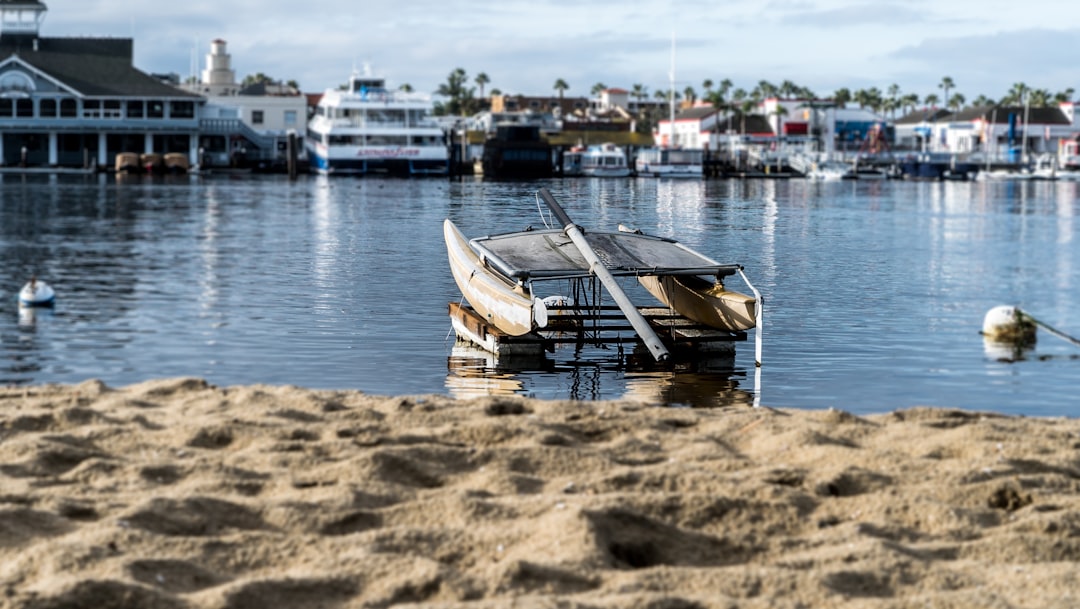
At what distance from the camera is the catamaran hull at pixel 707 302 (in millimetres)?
18969

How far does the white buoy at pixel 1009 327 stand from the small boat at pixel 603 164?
271 feet

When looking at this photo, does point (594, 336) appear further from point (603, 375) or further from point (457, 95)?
point (457, 95)

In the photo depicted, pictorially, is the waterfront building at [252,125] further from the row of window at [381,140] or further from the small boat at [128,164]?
the small boat at [128,164]

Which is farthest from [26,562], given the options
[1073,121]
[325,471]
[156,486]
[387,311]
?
[1073,121]

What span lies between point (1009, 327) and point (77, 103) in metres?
89.3

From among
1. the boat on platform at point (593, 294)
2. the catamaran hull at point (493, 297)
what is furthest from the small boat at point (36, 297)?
the boat on platform at point (593, 294)

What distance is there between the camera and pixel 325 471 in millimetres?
8953

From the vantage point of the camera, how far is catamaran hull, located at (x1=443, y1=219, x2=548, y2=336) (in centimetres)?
1834

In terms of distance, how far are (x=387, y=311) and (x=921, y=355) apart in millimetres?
9380

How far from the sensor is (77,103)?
10019 centimetres

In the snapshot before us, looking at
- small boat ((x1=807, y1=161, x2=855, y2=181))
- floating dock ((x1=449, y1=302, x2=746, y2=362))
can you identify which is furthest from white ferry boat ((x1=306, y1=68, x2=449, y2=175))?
floating dock ((x1=449, y1=302, x2=746, y2=362))

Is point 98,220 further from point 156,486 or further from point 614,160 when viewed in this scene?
point 614,160

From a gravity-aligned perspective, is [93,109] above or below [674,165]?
above

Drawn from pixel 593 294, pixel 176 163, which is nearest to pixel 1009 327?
pixel 593 294
